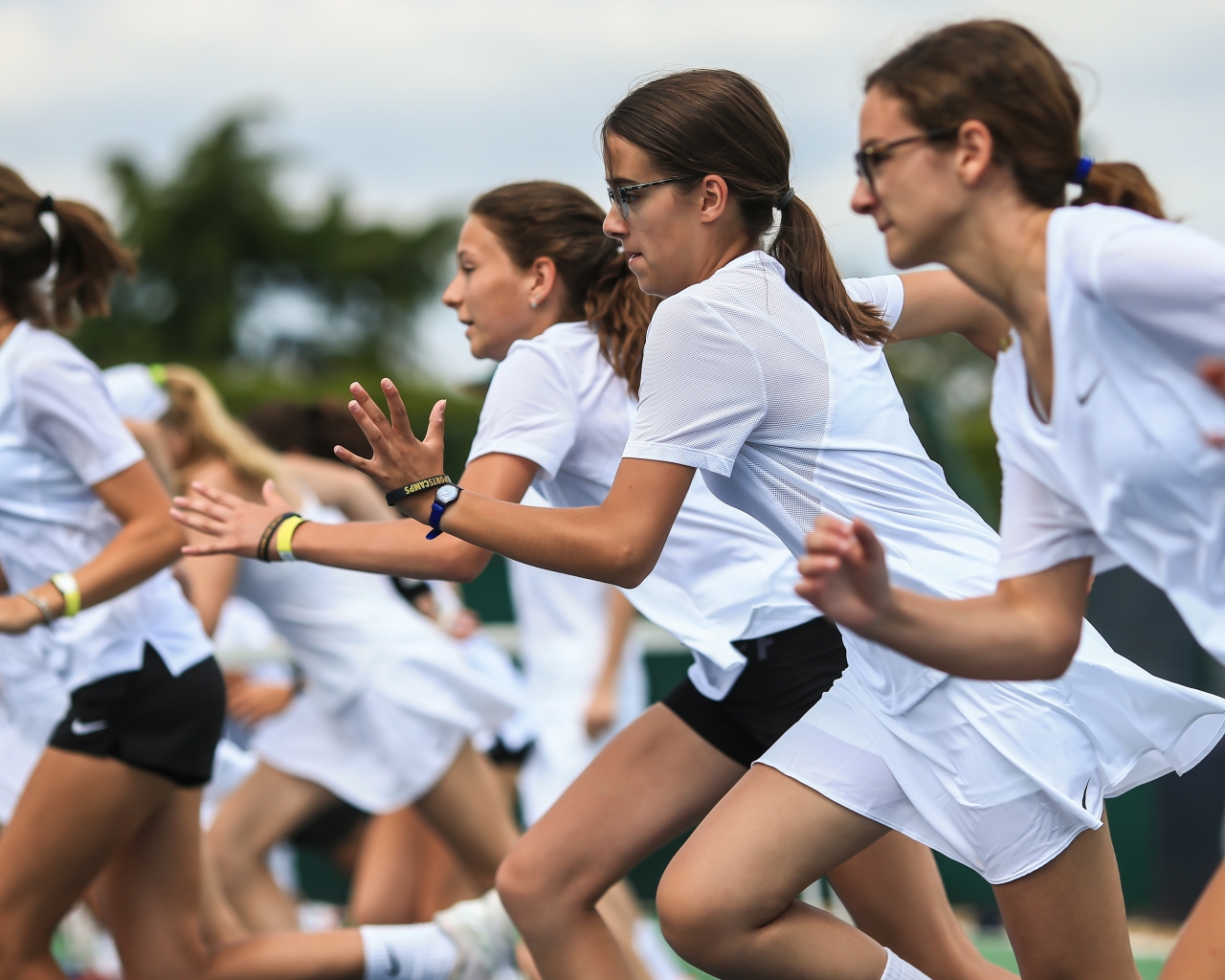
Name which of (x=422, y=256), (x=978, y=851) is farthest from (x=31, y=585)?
(x=422, y=256)

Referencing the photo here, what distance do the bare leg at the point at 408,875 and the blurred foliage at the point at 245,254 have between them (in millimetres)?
40384

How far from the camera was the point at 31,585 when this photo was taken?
3.71m

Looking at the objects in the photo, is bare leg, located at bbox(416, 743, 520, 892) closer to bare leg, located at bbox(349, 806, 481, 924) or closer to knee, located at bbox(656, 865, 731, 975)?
bare leg, located at bbox(349, 806, 481, 924)

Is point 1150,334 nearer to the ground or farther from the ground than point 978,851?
farther from the ground

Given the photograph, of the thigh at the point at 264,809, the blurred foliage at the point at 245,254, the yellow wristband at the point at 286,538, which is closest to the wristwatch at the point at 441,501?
the yellow wristband at the point at 286,538

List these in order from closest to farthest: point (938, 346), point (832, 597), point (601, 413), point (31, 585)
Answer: point (832, 597)
point (601, 413)
point (31, 585)
point (938, 346)

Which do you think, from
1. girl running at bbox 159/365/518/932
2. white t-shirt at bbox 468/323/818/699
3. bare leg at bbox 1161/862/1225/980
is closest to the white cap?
girl running at bbox 159/365/518/932

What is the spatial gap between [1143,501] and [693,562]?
123 centimetres

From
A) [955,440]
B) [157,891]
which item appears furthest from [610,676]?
[955,440]

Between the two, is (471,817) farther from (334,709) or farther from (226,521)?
(226,521)

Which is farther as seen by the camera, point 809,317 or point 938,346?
point 938,346

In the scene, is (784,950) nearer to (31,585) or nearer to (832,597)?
(832,597)

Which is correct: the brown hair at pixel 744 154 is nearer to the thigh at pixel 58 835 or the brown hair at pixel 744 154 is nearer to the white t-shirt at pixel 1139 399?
the white t-shirt at pixel 1139 399

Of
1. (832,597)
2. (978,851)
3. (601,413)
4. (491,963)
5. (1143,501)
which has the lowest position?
(491,963)
